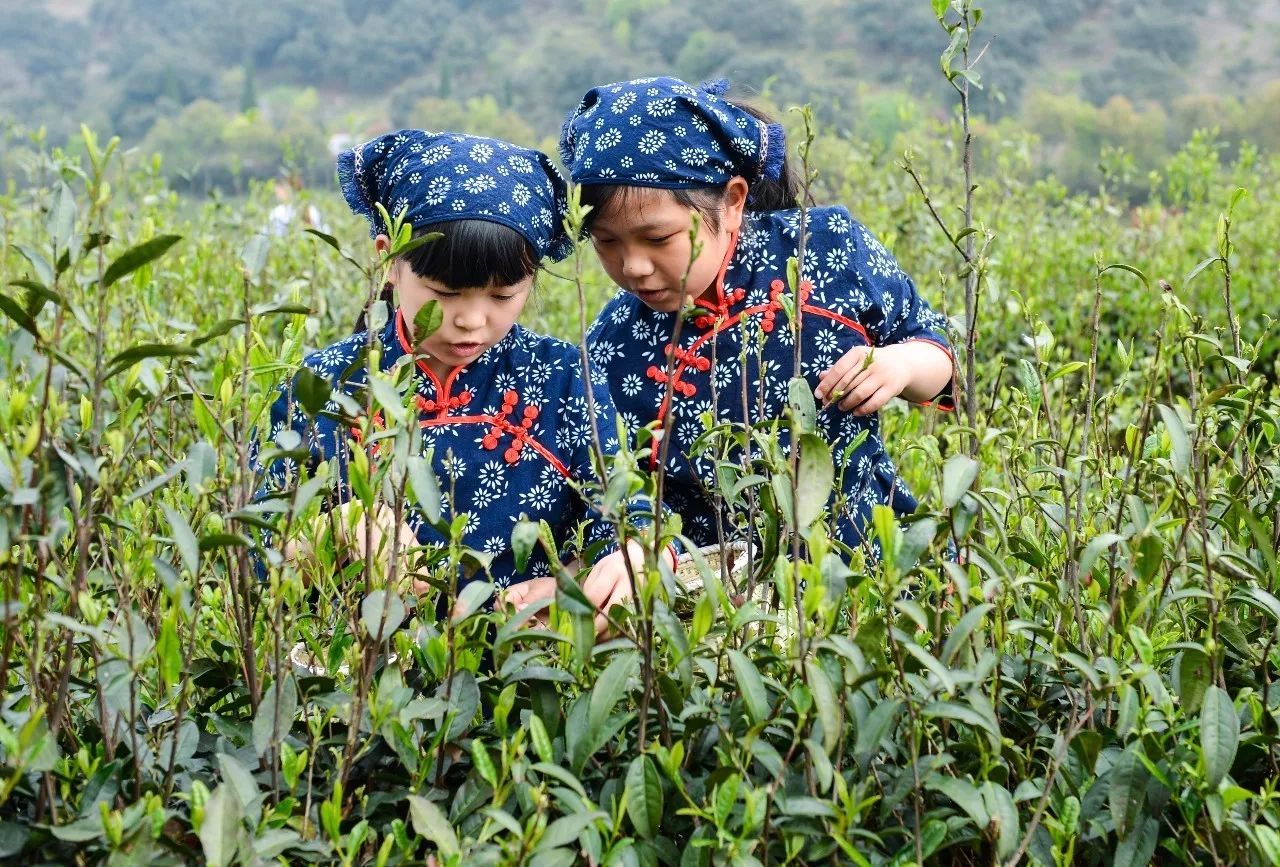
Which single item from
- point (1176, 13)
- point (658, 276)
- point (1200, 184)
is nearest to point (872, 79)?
point (1176, 13)

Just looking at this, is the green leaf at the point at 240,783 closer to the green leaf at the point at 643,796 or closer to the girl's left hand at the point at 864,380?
the green leaf at the point at 643,796

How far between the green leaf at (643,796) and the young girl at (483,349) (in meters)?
1.08

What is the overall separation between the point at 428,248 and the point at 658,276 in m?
0.44

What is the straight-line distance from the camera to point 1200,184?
265 inches

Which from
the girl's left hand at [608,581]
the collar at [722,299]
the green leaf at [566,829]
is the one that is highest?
the green leaf at [566,829]

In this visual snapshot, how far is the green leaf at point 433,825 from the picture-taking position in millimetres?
1164

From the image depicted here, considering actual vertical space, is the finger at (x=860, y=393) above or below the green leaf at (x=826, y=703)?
below

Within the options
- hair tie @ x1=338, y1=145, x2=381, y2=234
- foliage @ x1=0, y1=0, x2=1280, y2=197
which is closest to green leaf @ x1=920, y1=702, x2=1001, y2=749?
hair tie @ x1=338, y1=145, x2=381, y2=234

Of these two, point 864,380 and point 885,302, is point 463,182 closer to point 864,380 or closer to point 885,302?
point 864,380

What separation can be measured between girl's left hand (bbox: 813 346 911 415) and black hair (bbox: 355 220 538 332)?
58 centimetres

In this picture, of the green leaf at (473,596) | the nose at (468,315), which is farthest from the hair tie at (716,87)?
the green leaf at (473,596)

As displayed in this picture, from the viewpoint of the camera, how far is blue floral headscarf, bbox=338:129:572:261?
2303mm

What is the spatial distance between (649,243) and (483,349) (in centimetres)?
36

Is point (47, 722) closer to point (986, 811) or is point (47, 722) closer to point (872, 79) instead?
point (986, 811)
